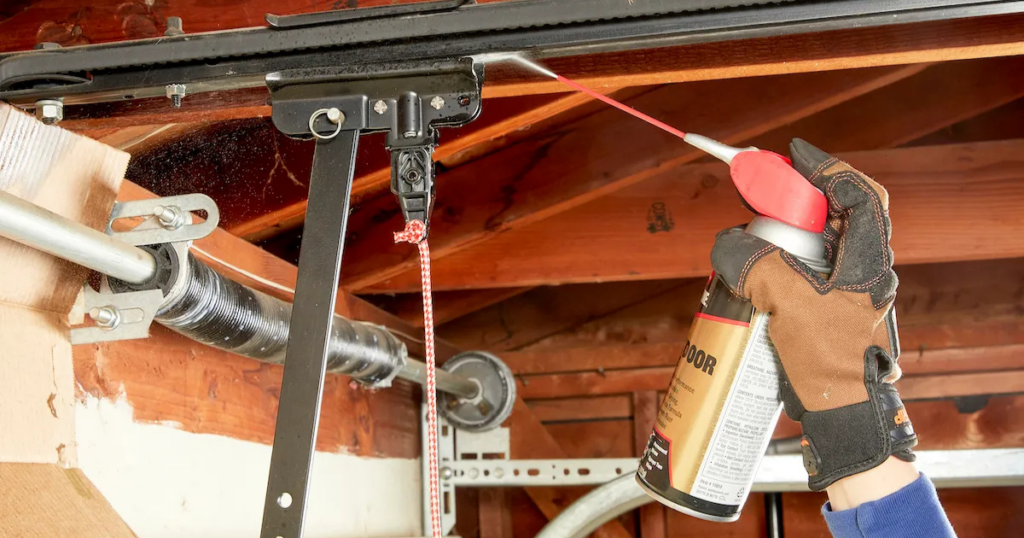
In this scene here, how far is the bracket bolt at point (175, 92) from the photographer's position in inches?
33.4

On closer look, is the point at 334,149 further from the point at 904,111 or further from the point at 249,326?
the point at 904,111

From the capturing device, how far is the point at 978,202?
172 cm

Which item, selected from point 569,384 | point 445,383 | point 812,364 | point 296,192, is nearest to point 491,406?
point 445,383

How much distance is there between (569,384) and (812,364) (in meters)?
1.55

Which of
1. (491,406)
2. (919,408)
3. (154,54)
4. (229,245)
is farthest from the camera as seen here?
(919,408)

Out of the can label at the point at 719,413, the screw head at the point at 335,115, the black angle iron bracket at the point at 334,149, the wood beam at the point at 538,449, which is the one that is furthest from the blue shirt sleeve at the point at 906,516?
the wood beam at the point at 538,449

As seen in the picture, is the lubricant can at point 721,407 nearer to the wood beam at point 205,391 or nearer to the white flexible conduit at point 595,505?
the wood beam at point 205,391

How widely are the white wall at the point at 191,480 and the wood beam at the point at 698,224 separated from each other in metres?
0.43

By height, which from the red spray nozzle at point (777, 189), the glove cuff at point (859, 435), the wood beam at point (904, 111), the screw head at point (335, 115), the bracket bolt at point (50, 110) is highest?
the wood beam at point (904, 111)

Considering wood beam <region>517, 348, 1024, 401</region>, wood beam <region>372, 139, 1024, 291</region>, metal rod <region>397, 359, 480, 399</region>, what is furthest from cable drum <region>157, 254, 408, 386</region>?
wood beam <region>517, 348, 1024, 401</region>

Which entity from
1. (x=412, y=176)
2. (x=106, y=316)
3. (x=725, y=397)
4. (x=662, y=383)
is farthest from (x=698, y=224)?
(x=106, y=316)

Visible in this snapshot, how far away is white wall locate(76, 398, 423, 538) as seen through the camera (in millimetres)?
989

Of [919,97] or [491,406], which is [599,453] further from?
[919,97]

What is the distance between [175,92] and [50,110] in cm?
13
